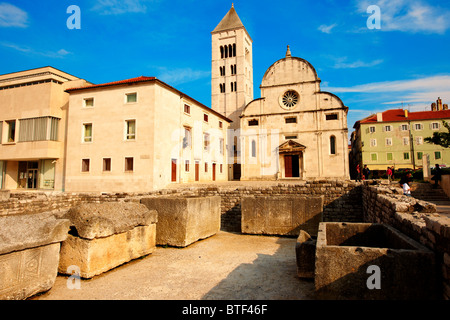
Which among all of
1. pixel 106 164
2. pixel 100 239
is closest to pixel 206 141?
pixel 106 164

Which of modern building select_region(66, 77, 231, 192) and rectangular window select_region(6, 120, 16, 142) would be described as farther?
rectangular window select_region(6, 120, 16, 142)

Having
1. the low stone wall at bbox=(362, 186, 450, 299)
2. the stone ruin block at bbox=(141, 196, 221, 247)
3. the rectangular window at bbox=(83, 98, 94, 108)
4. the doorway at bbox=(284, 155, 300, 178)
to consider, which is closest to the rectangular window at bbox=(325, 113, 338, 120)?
→ the doorway at bbox=(284, 155, 300, 178)

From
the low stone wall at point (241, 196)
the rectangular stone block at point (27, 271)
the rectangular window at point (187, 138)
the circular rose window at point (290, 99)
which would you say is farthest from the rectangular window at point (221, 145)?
the rectangular stone block at point (27, 271)

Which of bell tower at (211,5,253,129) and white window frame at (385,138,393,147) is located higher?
bell tower at (211,5,253,129)

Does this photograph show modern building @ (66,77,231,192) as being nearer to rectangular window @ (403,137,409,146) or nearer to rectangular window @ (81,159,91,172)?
rectangular window @ (81,159,91,172)

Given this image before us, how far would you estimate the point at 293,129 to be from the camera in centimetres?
3016

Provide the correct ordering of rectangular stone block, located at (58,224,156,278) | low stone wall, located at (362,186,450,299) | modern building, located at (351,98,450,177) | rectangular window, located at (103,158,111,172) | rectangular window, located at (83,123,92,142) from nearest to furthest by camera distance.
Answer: low stone wall, located at (362,186,450,299), rectangular stone block, located at (58,224,156,278), rectangular window, located at (103,158,111,172), rectangular window, located at (83,123,92,142), modern building, located at (351,98,450,177)

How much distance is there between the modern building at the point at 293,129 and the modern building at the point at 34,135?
733 inches

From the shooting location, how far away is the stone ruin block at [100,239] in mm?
4961

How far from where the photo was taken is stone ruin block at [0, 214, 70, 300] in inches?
149

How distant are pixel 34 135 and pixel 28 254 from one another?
985 inches

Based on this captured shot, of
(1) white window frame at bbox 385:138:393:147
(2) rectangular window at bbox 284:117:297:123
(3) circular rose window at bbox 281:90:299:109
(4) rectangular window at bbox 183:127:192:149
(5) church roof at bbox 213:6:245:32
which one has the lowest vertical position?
(4) rectangular window at bbox 183:127:192:149

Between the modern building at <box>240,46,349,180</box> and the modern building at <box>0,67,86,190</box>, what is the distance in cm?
1862
